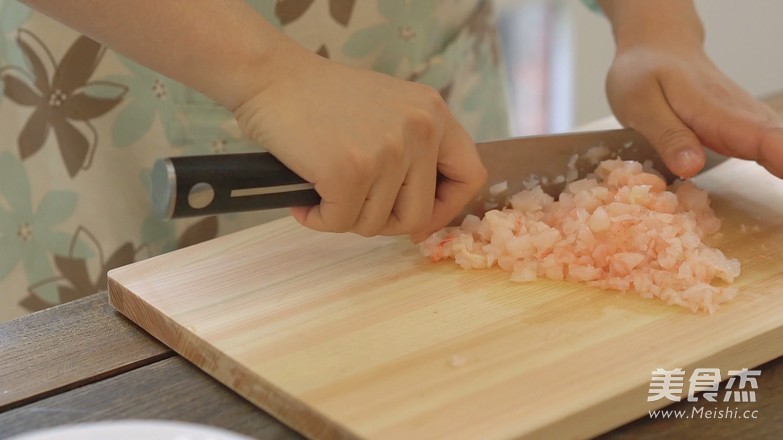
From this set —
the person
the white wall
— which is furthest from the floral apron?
the white wall

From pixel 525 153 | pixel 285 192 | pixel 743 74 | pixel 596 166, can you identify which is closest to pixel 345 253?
pixel 285 192

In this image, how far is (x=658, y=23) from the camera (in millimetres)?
1445

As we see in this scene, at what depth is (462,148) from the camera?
1099 millimetres

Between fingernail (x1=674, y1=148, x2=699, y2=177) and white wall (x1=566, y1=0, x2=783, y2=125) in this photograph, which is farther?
white wall (x1=566, y1=0, x2=783, y2=125)

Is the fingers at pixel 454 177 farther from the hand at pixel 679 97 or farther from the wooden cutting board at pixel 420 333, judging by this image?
the hand at pixel 679 97

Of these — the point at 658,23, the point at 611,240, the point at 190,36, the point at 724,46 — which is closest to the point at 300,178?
the point at 190,36

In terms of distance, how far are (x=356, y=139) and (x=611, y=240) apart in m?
0.33

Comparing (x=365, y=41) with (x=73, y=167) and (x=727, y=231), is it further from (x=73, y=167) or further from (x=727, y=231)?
(x=727, y=231)

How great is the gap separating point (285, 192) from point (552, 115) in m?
2.10

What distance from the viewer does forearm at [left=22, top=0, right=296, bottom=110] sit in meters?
0.97

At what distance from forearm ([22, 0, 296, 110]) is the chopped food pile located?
12.2 inches

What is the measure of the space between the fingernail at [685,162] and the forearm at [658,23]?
0.24 metres

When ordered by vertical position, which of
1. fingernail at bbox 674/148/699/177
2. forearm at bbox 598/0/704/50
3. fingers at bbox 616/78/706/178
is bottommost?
fingernail at bbox 674/148/699/177

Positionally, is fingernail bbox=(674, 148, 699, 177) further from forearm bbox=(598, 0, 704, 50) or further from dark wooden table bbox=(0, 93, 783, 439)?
dark wooden table bbox=(0, 93, 783, 439)
